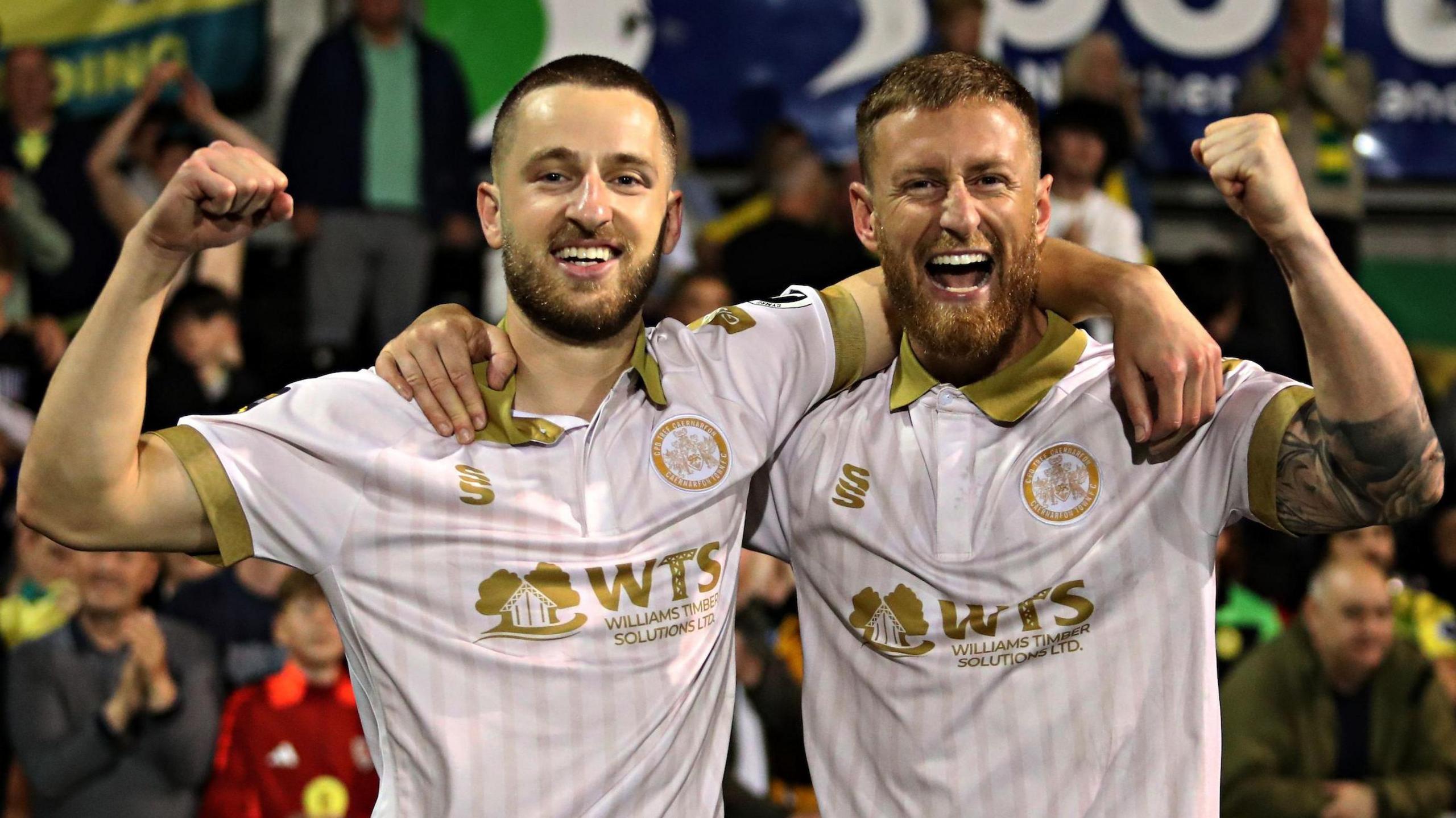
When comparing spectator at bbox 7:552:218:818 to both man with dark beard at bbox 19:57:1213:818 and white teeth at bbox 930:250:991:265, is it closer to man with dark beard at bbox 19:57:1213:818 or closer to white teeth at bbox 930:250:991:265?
man with dark beard at bbox 19:57:1213:818

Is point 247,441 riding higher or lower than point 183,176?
lower

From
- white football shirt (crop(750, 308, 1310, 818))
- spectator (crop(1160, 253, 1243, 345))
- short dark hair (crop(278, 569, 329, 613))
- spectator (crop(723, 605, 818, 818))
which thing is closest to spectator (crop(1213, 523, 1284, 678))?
spectator (crop(1160, 253, 1243, 345))

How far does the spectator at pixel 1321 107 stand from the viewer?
845 cm

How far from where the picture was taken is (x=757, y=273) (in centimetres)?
774

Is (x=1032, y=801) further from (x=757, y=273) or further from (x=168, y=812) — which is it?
(x=757, y=273)

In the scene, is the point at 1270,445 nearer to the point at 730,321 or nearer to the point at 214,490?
the point at 730,321

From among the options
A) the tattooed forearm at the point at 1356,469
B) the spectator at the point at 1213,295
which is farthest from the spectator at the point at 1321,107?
the tattooed forearm at the point at 1356,469

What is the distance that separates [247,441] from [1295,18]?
6998mm

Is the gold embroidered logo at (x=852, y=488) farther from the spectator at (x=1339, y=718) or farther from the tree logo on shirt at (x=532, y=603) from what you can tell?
the spectator at (x=1339, y=718)

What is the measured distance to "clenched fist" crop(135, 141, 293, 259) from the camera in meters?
2.56

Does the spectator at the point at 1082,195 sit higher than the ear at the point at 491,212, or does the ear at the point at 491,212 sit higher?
the spectator at the point at 1082,195

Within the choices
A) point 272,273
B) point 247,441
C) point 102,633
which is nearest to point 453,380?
point 247,441

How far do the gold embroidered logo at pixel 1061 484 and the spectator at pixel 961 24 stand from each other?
5.39 m

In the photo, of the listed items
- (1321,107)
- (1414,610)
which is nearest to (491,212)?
(1414,610)
